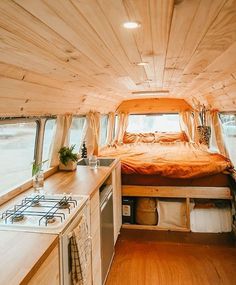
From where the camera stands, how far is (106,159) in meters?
3.41

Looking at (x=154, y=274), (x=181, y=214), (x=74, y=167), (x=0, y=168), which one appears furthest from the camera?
(x=181, y=214)

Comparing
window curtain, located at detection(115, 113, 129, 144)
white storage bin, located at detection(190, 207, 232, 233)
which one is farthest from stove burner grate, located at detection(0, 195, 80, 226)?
window curtain, located at detection(115, 113, 129, 144)

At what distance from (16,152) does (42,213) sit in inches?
35.1

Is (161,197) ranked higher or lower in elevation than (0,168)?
lower

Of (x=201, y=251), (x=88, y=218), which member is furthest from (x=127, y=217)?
(x=88, y=218)

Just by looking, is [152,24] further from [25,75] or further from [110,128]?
[110,128]

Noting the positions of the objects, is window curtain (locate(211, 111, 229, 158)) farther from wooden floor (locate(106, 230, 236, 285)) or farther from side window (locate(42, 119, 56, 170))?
side window (locate(42, 119, 56, 170))

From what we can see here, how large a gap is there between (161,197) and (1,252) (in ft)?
8.61

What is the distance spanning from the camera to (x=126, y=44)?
1230 millimetres

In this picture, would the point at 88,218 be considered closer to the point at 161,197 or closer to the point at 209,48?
the point at 209,48

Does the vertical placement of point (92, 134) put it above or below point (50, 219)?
above

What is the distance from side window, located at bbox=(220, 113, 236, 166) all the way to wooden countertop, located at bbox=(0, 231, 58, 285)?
285 centimetres

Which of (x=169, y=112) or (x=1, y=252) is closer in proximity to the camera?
(x=1, y=252)

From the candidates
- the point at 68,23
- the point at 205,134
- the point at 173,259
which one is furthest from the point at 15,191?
the point at 205,134
